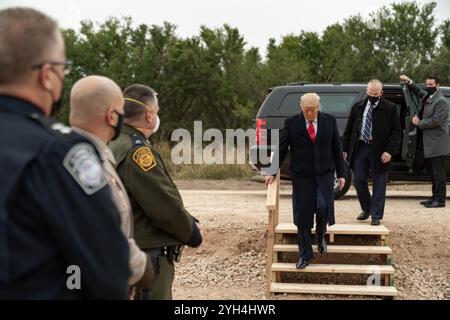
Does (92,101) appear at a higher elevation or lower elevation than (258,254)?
higher

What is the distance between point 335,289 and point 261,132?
4610 millimetres

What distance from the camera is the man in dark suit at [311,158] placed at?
735 centimetres

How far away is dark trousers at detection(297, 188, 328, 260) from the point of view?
24.6 feet

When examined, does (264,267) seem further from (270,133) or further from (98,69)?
(98,69)

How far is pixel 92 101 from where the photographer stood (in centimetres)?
276

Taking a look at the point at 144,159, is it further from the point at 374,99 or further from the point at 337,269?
the point at 374,99

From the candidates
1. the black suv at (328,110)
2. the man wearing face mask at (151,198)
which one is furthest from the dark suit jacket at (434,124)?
the man wearing face mask at (151,198)

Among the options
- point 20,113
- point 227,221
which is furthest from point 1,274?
point 227,221

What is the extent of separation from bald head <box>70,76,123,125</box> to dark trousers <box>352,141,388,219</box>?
249 inches

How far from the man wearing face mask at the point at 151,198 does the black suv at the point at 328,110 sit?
748 cm

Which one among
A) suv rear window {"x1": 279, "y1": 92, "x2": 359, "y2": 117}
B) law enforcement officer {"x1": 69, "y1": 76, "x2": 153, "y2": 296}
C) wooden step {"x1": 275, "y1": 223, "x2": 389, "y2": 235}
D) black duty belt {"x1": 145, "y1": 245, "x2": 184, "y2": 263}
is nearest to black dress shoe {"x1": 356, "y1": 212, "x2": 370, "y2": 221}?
wooden step {"x1": 275, "y1": 223, "x2": 389, "y2": 235}

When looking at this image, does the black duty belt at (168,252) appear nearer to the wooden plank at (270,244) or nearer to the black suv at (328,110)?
the wooden plank at (270,244)

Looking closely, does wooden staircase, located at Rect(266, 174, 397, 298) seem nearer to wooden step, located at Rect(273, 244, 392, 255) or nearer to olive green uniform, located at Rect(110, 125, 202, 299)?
wooden step, located at Rect(273, 244, 392, 255)

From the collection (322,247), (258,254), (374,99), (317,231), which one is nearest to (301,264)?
(322,247)
